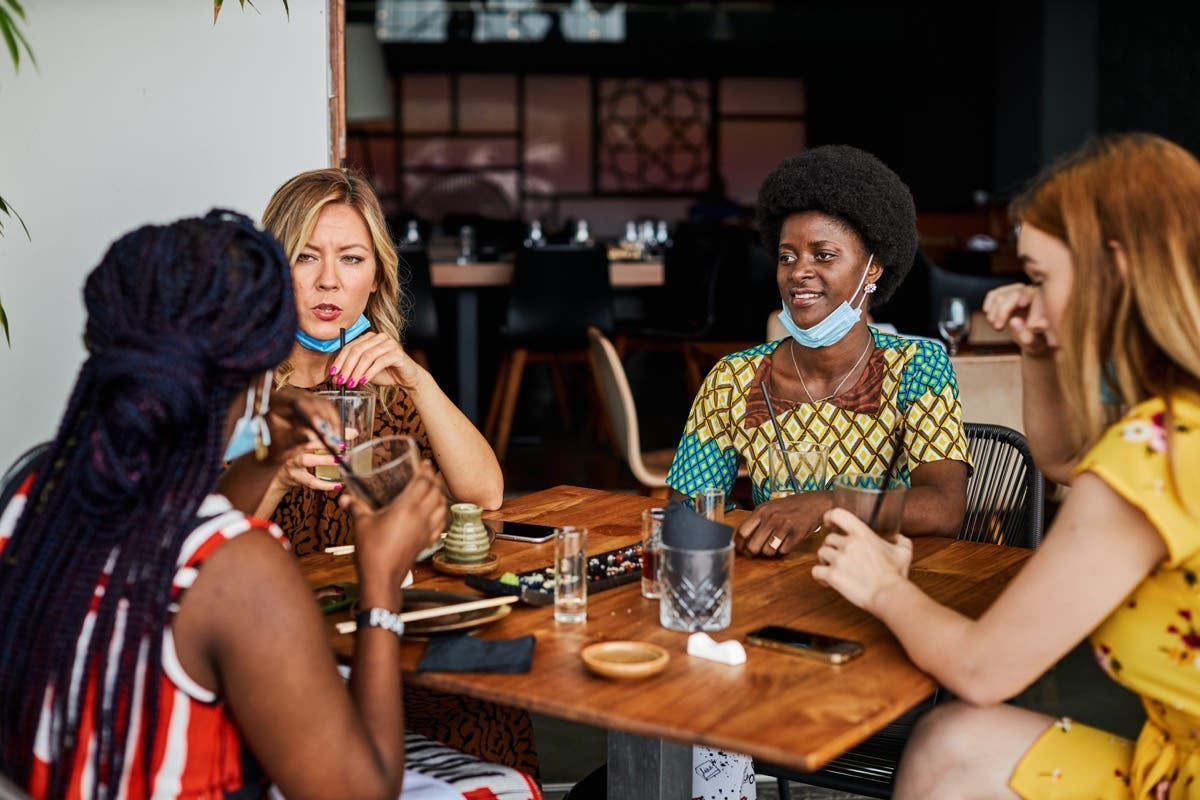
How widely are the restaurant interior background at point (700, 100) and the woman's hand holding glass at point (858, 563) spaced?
29.1 feet

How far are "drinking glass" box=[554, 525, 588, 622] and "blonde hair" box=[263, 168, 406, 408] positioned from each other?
2.59 ft

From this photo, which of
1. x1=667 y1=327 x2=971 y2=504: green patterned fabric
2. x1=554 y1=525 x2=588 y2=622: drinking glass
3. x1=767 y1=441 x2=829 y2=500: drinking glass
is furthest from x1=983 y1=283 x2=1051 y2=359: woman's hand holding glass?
x1=554 y1=525 x2=588 y2=622: drinking glass

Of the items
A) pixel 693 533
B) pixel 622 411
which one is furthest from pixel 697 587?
pixel 622 411

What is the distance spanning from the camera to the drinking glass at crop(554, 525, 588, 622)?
65.8 inches

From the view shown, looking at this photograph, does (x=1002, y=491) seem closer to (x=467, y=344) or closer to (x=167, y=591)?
(x=167, y=591)

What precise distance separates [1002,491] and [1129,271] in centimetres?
119

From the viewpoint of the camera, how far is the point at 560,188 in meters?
13.0

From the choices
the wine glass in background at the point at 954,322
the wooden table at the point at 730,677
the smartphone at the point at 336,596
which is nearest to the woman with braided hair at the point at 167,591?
the wooden table at the point at 730,677

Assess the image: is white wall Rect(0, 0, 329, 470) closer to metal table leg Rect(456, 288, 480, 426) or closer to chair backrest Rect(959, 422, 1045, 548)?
chair backrest Rect(959, 422, 1045, 548)

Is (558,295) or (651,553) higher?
(558,295)

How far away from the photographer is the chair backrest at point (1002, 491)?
8.14ft

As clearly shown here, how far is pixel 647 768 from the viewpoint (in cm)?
173

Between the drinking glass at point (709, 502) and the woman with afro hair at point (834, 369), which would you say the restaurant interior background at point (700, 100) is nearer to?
the woman with afro hair at point (834, 369)

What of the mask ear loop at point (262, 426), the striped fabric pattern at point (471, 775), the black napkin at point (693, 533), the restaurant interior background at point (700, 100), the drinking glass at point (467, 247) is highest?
the restaurant interior background at point (700, 100)
